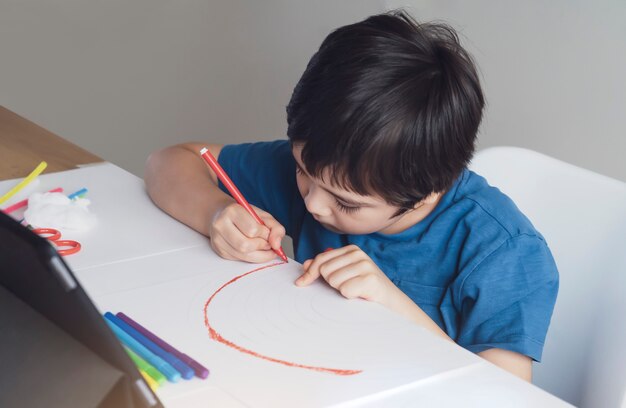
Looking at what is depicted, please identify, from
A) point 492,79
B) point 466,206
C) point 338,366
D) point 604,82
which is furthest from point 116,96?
point 338,366

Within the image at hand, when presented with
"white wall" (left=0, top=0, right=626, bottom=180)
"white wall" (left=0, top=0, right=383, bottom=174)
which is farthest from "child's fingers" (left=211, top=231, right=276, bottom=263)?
"white wall" (left=0, top=0, right=383, bottom=174)

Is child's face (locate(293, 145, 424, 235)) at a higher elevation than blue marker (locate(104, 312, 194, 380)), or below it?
higher

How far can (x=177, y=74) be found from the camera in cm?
285

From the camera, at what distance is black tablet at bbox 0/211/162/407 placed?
0.45 meters

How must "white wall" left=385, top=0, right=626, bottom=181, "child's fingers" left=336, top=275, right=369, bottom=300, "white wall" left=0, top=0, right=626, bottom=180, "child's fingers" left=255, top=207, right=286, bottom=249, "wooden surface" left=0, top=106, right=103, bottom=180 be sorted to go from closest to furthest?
"child's fingers" left=336, top=275, right=369, bottom=300, "child's fingers" left=255, top=207, right=286, bottom=249, "wooden surface" left=0, top=106, right=103, bottom=180, "white wall" left=385, top=0, right=626, bottom=181, "white wall" left=0, top=0, right=626, bottom=180

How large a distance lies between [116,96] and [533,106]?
1.49 metres

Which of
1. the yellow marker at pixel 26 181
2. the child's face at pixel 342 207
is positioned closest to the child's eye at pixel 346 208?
the child's face at pixel 342 207

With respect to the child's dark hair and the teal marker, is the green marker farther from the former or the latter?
the teal marker

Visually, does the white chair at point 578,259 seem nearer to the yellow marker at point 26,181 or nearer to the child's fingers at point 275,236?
the child's fingers at point 275,236

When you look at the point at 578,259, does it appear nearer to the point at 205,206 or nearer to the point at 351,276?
the point at 351,276

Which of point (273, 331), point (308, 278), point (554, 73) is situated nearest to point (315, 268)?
Result: point (308, 278)

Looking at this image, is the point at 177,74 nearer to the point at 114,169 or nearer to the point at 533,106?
A: the point at 533,106

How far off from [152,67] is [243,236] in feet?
6.66

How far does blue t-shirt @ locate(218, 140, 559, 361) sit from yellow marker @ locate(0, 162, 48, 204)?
0.40m
